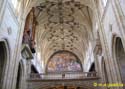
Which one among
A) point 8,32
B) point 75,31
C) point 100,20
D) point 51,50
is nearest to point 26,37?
point 8,32

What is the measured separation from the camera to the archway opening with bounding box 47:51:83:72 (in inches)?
1027

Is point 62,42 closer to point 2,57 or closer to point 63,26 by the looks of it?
point 63,26

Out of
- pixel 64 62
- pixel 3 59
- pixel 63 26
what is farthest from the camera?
pixel 64 62

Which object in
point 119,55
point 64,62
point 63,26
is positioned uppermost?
point 63,26

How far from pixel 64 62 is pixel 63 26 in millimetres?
7279

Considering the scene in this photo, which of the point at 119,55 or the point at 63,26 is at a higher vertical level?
the point at 63,26

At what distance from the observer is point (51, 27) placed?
2181cm

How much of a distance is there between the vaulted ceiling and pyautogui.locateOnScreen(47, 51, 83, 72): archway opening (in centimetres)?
83

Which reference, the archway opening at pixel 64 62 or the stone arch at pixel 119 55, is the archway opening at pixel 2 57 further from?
the archway opening at pixel 64 62

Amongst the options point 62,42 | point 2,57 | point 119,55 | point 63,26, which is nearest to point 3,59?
point 2,57

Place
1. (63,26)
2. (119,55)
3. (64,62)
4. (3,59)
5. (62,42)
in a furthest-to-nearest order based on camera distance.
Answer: (64,62)
(62,42)
(63,26)
(119,55)
(3,59)

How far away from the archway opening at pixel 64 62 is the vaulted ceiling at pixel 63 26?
0.83 m

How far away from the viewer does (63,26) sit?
72.5ft

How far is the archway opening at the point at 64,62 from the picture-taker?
26.1m
